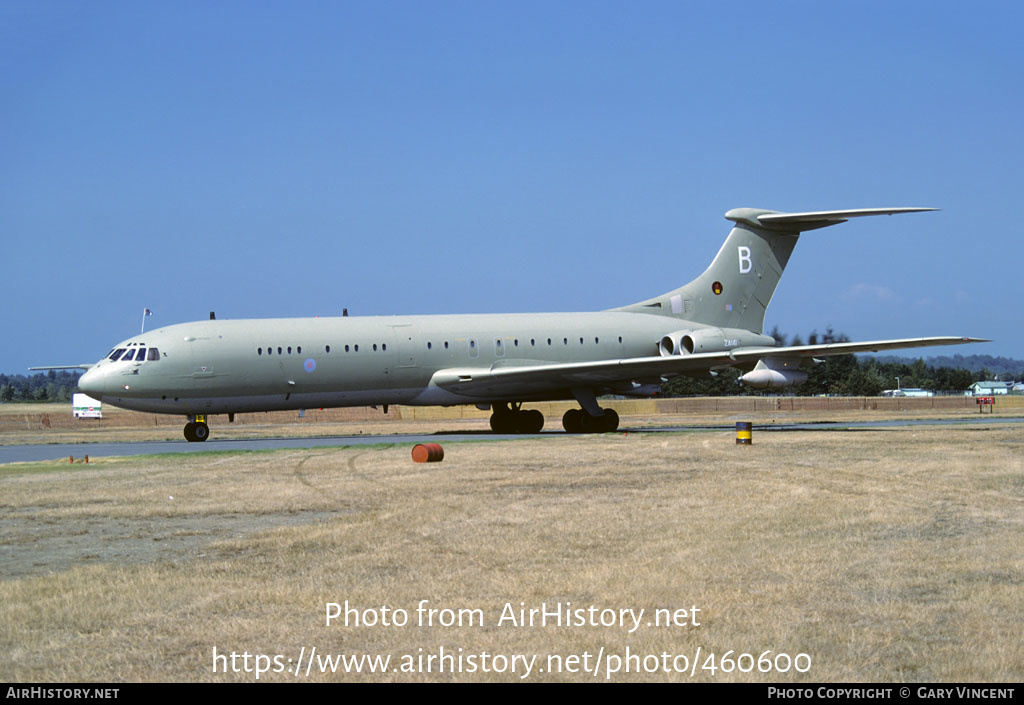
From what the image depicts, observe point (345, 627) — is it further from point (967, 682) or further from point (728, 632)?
point (967, 682)

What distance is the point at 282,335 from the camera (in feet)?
108

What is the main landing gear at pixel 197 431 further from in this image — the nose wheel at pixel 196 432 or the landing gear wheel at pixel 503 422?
the landing gear wheel at pixel 503 422

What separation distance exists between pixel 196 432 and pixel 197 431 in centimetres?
5

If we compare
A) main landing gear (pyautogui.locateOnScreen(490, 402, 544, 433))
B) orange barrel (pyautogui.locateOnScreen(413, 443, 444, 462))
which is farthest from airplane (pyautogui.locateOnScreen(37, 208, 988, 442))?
orange barrel (pyautogui.locateOnScreen(413, 443, 444, 462))

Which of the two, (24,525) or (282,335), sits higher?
(282,335)

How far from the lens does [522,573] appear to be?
10547mm

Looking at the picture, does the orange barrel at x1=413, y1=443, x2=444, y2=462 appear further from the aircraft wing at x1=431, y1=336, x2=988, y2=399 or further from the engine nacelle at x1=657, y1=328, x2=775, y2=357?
the engine nacelle at x1=657, y1=328, x2=775, y2=357

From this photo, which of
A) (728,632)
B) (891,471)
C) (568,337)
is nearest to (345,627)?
(728,632)

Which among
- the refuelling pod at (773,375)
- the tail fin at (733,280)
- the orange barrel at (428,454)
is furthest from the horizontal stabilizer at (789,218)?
the orange barrel at (428,454)

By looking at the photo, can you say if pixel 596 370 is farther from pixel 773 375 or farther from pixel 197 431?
pixel 197 431

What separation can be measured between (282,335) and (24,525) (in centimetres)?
1846

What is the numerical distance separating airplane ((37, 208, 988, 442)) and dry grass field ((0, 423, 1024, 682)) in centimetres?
1186

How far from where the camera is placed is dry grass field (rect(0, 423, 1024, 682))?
7.70m
